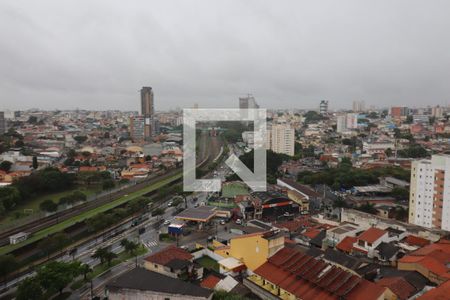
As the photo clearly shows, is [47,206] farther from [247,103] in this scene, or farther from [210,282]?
[247,103]

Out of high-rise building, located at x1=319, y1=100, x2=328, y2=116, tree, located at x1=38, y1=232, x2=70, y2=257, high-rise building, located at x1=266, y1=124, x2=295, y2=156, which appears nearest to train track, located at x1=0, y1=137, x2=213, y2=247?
tree, located at x1=38, y1=232, x2=70, y2=257

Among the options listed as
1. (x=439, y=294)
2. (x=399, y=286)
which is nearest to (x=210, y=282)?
(x=399, y=286)

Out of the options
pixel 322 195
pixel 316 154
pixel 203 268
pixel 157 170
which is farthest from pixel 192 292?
pixel 316 154

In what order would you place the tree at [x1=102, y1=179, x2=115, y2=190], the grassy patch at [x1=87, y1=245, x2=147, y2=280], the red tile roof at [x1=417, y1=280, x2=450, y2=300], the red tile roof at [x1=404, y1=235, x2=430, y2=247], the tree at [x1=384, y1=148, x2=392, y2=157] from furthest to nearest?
the tree at [x1=384, y1=148, x2=392, y2=157]
the tree at [x1=102, y1=179, x2=115, y2=190]
the red tile roof at [x1=404, y1=235, x2=430, y2=247]
the grassy patch at [x1=87, y1=245, x2=147, y2=280]
the red tile roof at [x1=417, y1=280, x2=450, y2=300]

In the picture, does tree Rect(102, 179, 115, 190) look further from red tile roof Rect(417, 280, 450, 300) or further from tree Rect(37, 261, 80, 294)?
red tile roof Rect(417, 280, 450, 300)

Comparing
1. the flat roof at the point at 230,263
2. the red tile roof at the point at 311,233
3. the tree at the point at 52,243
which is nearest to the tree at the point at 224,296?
the flat roof at the point at 230,263
